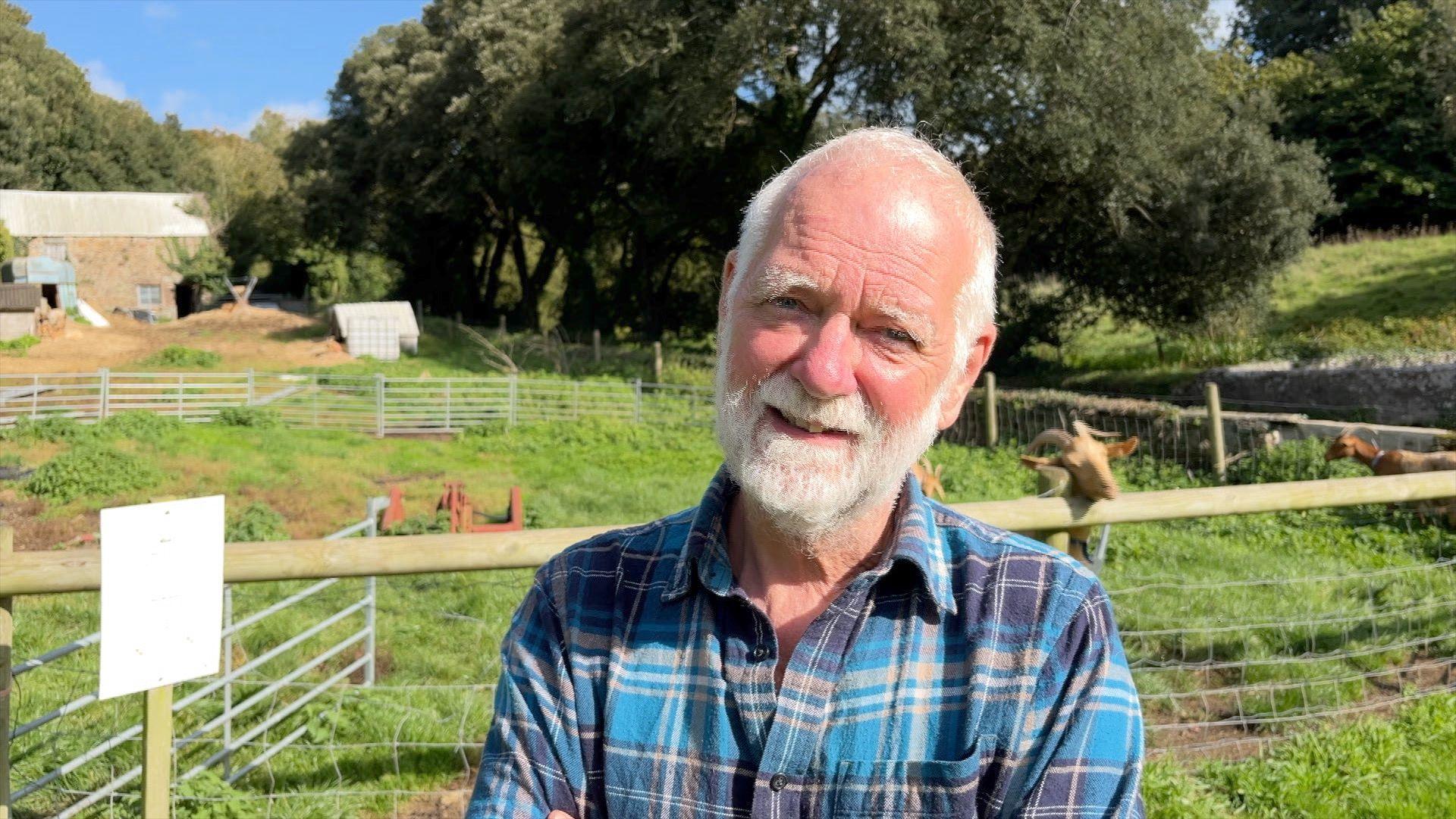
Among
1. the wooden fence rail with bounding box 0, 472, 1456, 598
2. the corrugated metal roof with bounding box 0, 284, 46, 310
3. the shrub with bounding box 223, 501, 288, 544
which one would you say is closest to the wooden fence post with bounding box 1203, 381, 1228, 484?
the wooden fence rail with bounding box 0, 472, 1456, 598

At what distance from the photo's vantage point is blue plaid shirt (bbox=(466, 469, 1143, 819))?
1.38 meters

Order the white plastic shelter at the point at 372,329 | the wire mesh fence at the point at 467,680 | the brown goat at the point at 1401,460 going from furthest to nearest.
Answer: the white plastic shelter at the point at 372,329, the brown goat at the point at 1401,460, the wire mesh fence at the point at 467,680

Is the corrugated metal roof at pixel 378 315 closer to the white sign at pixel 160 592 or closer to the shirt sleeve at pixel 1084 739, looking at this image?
the white sign at pixel 160 592

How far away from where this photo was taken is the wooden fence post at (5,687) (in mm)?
2559

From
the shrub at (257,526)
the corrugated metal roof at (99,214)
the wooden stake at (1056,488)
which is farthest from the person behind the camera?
the corrugated metal roof at (99,214)

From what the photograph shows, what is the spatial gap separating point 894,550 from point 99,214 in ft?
169

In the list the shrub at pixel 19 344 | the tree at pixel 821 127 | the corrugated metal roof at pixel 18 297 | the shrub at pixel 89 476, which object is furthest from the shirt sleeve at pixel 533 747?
the corrugated metal roof at pixel 18 297

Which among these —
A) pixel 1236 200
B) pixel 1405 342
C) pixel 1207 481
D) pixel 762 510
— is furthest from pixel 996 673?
pixel 1405 342

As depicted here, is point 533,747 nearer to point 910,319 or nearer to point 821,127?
point 910,319

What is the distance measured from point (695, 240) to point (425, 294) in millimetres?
14518

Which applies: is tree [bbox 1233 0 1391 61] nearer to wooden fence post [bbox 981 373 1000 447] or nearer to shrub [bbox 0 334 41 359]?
wooden fence post [bbox 981 373 1000 447]

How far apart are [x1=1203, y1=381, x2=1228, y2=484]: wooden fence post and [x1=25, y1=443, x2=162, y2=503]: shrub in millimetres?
12366

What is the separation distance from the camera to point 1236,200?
18.4 m

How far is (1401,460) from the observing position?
815 cm
